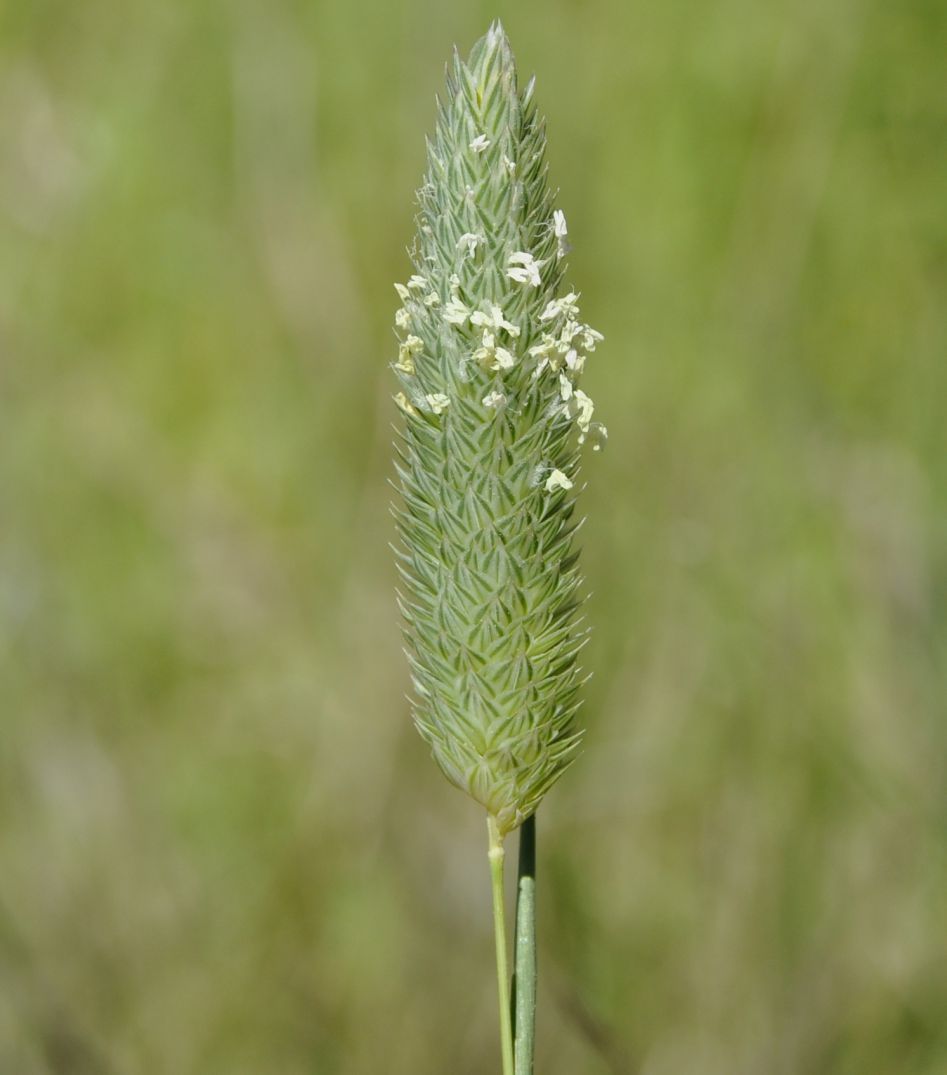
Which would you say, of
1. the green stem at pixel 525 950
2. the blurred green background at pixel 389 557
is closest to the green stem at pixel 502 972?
the green stem at pixel 525 950

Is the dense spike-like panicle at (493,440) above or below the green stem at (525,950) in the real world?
above

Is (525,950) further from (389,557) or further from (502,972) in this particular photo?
(389,557)

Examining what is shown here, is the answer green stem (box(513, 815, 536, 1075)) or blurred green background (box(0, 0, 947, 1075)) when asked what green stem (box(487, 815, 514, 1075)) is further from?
blurred green background (box(0, 0, 947, 1075))

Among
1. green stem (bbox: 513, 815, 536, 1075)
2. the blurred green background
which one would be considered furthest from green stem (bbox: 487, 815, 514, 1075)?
the blurred green background

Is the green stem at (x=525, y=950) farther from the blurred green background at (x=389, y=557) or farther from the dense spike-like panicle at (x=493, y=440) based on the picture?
the blurred green background at (x=389, y=557)

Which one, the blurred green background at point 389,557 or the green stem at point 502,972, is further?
the blurred green background at point 389,557

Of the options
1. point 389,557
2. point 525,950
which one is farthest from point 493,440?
point 389,557
